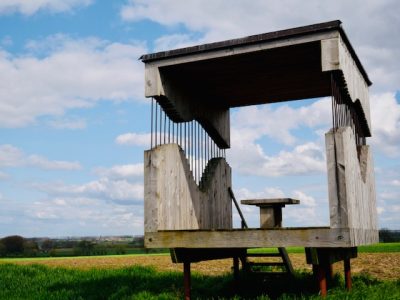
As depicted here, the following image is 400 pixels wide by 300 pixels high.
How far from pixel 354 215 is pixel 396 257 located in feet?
35.9

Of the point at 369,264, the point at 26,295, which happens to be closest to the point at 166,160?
the point at 26,295

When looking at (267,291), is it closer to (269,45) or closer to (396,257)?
(269,45)

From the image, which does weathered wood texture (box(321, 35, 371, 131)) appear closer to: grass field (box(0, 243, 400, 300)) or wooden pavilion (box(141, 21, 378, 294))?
wooden pavilion (box(141, 21, 378, 294))

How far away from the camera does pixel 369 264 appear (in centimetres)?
1595

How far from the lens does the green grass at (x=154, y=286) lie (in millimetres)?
9680

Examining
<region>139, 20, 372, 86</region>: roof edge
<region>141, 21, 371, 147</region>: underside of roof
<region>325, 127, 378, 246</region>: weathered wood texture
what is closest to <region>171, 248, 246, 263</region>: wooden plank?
<region>141, 21, 371, 147</region>: underside of roof

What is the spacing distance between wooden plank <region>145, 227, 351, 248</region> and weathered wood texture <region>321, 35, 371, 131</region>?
245cm

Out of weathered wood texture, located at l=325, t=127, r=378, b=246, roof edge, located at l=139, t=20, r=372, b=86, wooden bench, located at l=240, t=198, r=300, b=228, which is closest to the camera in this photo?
weathered wood texture, located at l=325, t=127, r=378, b=246

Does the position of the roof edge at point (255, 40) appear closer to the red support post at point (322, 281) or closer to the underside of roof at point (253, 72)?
the underside of roof at point (253, 72)

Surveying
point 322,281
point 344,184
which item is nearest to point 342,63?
point 344,184

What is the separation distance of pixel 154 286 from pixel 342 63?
6.60 meters

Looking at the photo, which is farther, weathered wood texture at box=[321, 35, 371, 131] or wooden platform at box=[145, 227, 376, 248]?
→ weathered wood texture at box=[321, 35, 371, 131]

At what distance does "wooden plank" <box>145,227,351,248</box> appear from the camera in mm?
7539

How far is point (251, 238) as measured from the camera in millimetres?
8078
